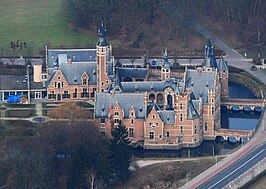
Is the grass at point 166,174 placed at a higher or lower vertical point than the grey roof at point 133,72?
lower

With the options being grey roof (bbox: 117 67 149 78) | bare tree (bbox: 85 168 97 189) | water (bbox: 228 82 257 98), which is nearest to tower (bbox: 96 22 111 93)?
grey roof (bbox: 117 67 149 78)

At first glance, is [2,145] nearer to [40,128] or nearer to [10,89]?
[40,128]

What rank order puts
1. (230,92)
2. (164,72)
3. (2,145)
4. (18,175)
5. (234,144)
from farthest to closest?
(230,92)
(164,72)
(234,144)
(2,145)
(18,175)

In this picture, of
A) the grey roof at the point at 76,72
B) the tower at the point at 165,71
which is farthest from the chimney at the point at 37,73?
the tower at the point at 165,71

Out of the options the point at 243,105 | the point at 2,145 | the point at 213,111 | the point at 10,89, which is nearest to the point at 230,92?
the point at 243,105

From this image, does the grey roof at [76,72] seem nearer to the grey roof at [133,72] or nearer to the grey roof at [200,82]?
the grey roof at [133,72]

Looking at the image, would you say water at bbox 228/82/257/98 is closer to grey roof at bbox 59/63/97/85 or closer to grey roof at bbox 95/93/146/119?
grey roof at bbox 59/63/97/85

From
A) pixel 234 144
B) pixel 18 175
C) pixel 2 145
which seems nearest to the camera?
pixel 18 175
